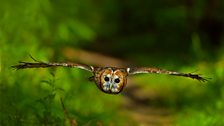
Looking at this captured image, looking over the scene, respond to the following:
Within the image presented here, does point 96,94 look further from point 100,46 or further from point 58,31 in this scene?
point 100,46

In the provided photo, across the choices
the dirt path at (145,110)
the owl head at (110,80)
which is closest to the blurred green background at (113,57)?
the dirt path at (145,110)

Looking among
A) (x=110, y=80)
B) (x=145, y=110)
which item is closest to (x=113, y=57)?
(x=145, y=110)

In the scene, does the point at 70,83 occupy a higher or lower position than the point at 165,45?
lower

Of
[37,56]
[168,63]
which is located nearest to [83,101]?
[37,56]

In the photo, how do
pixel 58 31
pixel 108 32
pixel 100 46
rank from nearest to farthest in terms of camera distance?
pixel 58 31 < pixel 100 46 < pixel 108 32

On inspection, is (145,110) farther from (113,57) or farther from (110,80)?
(110,80)

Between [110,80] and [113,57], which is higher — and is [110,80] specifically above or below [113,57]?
below

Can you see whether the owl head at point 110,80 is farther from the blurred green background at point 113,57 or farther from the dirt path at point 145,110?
the dirt path at point 145,110
